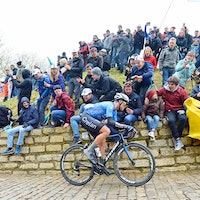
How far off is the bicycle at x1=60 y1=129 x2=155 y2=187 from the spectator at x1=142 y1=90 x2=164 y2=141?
A: 0.92m

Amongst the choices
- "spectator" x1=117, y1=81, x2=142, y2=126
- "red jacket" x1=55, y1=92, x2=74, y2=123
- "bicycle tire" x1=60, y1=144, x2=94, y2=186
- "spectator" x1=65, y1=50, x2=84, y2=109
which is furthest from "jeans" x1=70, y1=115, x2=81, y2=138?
"spectator" x1=65, y1=50, x2=84, y2=109

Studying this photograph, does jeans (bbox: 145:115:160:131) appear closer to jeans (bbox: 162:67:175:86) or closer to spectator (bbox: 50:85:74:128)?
spectator (bbox: 50:85:74:128)

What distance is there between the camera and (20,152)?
8.81 metres

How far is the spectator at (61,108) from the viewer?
324 inches

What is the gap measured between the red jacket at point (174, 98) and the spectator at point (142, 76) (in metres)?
0.61

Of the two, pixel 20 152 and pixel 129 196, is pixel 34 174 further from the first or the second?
pixel 129 196

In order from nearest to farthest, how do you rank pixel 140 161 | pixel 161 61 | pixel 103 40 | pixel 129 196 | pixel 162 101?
pixel 129 196 → pixel 140 161 → pixel 162 101 → pixel 161 61 → pixel 103 40

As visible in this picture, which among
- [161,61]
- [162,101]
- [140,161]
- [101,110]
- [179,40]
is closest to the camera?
[101,110]

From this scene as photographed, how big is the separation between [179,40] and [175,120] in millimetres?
7161

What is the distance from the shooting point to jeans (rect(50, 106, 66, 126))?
27.5ft

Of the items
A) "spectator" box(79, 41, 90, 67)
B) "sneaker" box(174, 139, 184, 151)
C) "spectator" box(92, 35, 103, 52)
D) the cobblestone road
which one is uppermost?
"spectator" box(92, 35, 103, 52)

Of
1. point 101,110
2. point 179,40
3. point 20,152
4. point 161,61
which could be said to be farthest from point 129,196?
point 179,40

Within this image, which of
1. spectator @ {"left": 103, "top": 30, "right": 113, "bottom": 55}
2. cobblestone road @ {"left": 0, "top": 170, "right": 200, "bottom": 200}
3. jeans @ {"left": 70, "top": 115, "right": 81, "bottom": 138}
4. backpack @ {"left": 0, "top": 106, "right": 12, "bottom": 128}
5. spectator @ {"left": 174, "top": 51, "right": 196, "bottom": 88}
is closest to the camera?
cobblestone road @ {"left": 0, "top": 170, "right": 200, "bottom": 200}

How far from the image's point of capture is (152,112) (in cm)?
789
